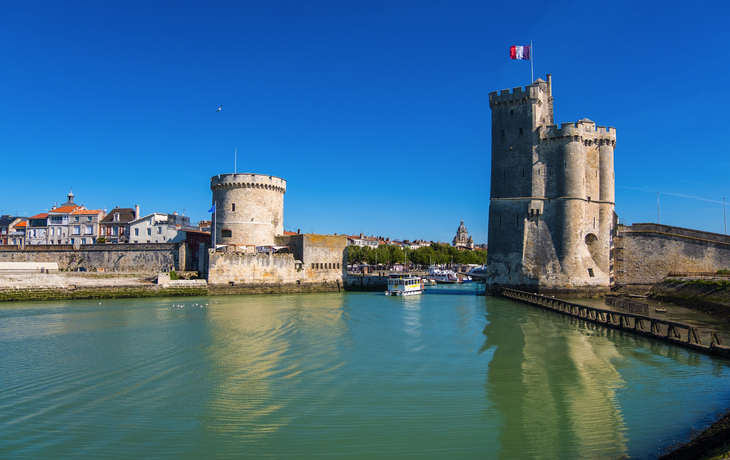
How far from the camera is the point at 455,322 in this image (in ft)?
79.4

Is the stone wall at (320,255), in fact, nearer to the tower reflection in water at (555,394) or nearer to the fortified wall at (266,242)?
the fortified wall at (266,242)

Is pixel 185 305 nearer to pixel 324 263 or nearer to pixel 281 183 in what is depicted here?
pixel 324 263

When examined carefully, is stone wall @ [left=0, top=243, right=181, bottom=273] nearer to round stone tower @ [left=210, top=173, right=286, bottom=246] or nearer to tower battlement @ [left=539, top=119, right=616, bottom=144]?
round stone tower @ [left=210, top=173, right=286, bottom=246]

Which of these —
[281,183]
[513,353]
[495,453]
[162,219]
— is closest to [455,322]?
[513,353]

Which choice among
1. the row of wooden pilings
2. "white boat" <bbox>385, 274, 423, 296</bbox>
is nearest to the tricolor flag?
the row of wooden pilings

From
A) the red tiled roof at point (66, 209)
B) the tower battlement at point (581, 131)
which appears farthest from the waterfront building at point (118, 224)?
the tower battlement at point (581, 131)

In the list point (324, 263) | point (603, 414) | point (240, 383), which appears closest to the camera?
point (603, 414)

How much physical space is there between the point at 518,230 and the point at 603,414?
27212mm

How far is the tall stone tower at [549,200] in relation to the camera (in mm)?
35062

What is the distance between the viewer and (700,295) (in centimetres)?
2708

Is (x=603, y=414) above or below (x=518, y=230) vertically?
below

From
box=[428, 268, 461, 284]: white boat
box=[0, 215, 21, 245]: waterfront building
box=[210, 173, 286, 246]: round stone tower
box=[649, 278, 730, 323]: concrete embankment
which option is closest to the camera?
box=[649, 278, 730, 323]: concrete embankment

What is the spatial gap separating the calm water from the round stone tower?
22883mm

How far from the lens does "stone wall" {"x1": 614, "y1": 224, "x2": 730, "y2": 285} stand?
33.6 meters
